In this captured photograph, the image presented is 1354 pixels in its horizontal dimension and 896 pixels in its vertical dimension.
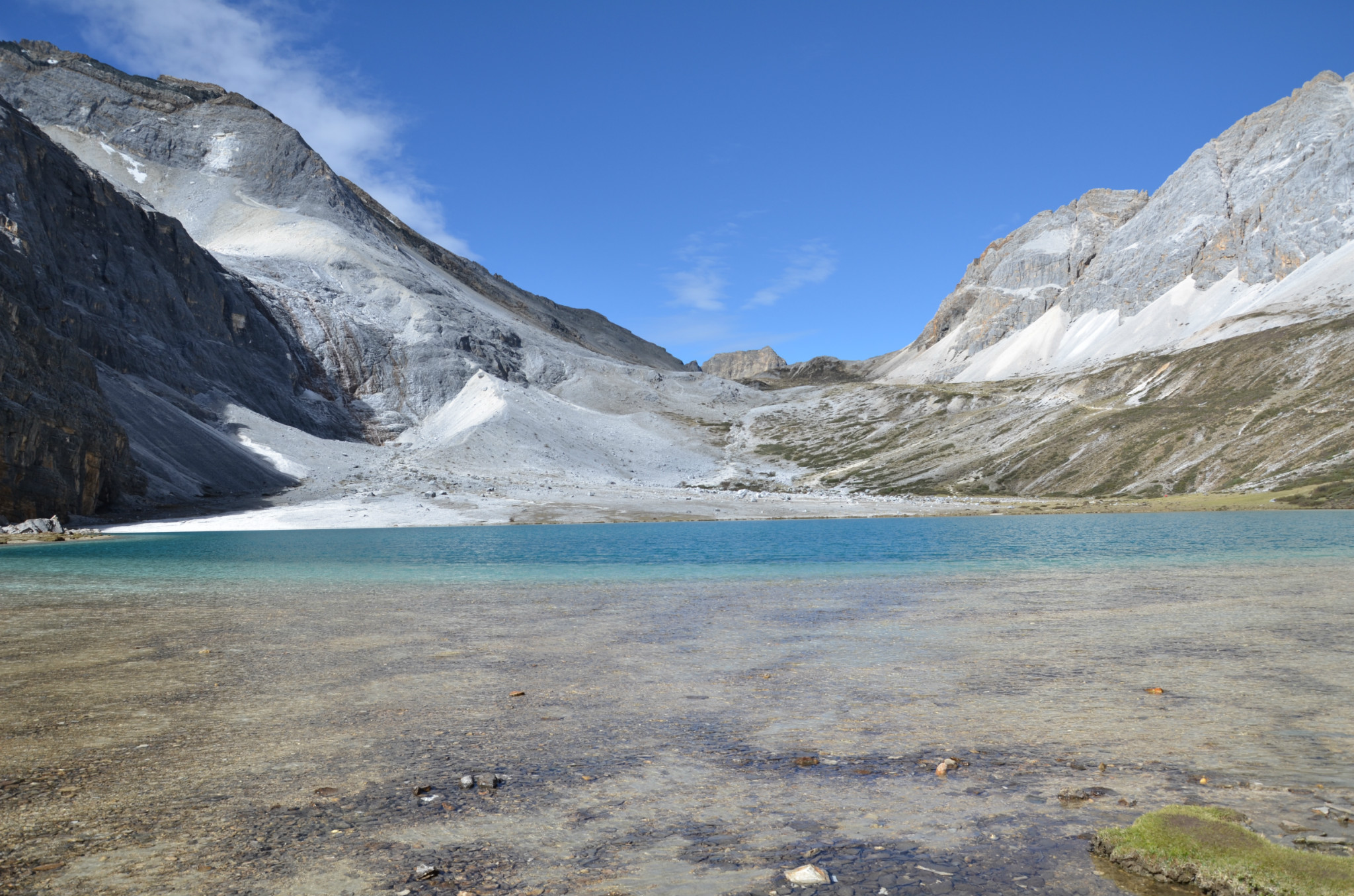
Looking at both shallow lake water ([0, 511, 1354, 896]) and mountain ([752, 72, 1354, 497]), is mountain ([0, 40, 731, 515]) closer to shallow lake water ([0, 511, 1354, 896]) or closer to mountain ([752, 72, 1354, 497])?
shallow lake water ([0, 511, 1354, 896])

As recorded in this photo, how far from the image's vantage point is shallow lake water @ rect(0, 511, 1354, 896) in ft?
23.9

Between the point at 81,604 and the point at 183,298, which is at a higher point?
the point at 183,298

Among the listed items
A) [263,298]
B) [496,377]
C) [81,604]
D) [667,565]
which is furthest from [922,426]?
[81,604]

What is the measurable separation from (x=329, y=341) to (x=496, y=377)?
102ft

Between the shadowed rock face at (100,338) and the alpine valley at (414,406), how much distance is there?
34 centimetres

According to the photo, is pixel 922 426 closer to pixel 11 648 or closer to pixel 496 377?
pixel 496 377

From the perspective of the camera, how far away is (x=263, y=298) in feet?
496

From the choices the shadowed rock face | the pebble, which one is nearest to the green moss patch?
the pebble

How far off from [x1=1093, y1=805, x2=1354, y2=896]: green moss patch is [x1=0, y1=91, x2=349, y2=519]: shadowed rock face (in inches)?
3071

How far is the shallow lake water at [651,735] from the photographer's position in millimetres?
7277

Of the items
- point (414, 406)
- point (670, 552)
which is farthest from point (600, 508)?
point (414, 406)

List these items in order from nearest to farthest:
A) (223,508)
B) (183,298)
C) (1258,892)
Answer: (1258,892)
(223,508)
(183,298)

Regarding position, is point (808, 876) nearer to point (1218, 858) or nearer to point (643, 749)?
point (1218, 858)

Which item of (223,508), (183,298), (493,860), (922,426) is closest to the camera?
(493,860)
